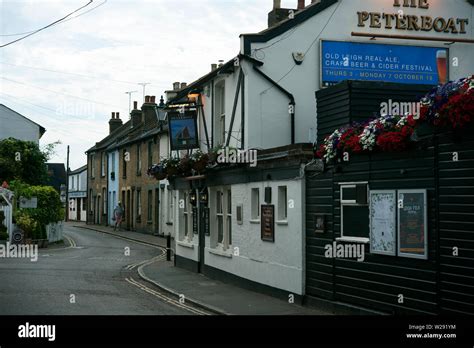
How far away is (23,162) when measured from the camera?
4447 centimetres

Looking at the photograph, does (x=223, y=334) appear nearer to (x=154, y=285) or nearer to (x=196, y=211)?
(x=154, y=285)

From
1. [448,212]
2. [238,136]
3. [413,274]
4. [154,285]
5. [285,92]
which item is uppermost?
[285,92]

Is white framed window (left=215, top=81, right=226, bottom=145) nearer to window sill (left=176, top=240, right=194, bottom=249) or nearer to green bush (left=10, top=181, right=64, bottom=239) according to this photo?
window sill (left=176, top=240, right=194, bottom=249)

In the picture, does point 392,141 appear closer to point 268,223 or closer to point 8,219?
point 268,223

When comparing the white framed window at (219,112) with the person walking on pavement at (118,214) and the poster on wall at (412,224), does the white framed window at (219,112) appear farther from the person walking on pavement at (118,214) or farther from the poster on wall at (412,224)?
Answer: the person walking on pavement at (118,214)

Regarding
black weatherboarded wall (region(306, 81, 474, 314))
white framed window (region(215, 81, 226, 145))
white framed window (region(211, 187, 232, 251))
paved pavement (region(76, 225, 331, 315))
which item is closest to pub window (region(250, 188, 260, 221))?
paved pavement (region(76, 225, 331, 315))

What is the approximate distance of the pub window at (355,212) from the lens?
13.0m

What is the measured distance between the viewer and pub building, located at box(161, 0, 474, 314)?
11.2 metres

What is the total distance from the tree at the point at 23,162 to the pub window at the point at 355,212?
106ft

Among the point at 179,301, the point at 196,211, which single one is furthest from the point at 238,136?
the point at 179,301

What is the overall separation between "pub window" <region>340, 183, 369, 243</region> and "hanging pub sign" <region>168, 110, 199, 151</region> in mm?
9324

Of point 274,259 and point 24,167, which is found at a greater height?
point 24,167

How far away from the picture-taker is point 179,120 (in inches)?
882

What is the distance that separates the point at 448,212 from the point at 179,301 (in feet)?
26.3
